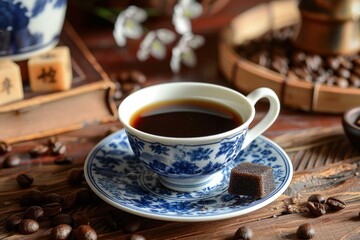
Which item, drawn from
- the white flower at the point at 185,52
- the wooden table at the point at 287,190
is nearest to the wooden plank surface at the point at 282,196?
the wooden table at the point at 287,190

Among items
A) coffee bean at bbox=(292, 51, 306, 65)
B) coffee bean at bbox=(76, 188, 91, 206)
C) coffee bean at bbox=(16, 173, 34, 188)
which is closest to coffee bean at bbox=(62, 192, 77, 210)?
coffee bean at bbox=(76, 188, 91, 206)

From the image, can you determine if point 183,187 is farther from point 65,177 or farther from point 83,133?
point 83,133

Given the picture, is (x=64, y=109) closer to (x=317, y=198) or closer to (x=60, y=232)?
(x=60, y=232)

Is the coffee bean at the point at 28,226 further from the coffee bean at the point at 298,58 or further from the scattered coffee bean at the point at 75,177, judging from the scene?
the coffee bean at the point at 298,58

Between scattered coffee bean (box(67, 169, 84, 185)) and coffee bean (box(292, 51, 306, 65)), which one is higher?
coffee bean (box(292, 51, 306, 65))

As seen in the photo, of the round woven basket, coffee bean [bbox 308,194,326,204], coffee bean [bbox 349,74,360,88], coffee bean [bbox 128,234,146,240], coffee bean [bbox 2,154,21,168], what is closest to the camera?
coffee bean [bbox 128,234,146,240]

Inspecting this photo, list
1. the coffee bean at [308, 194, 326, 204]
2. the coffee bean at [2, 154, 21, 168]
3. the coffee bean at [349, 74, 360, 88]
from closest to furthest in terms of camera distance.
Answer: the coffee bean at [308, 194, 326, 204]
the coffee bean at [2, 154, 21, 168]
the coffee bean at [349, 74, 360, 88]

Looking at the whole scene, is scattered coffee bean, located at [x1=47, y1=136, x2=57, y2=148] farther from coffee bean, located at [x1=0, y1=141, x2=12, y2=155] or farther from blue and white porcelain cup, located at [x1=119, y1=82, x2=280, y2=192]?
blue and white porcelain cup, located at [x1=119, y1=82, x2=280, y2=192]
